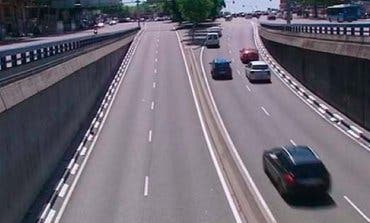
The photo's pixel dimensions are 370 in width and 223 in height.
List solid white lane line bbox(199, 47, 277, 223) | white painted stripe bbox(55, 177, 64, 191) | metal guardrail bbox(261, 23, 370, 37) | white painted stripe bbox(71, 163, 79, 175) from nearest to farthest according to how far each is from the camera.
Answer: solid white lane line bbox(199, 47, 277, 223)
white painted stripe bbox(55, 177, 64, 191)
white painted stripe bbox(71, 163, 79, 175)
metal guardrail bbox(261, 23, 370, 37)

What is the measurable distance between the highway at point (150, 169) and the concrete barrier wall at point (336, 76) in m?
8.65

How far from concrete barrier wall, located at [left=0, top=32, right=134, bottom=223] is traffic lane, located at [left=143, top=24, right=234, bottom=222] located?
4.40 m

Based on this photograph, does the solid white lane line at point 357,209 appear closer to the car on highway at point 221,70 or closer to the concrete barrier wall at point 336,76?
the concrete barrier wall at point 336,76

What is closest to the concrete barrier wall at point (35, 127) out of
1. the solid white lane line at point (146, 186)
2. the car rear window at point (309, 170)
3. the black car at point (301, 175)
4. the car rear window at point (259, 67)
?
the solid white lane line at point (146, 186)

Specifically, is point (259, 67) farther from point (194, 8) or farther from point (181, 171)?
point (194, 8)

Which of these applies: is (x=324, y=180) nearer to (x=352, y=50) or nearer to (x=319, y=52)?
(x=352, y=50)

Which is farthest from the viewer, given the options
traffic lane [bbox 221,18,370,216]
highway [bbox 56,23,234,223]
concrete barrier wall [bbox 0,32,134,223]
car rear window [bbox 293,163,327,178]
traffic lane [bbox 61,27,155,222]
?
traffic lane [bbox 221,18,370,216]

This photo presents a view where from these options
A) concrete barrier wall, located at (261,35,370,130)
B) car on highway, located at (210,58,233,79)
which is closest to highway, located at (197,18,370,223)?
car on highway, located at (210,58,233,79)

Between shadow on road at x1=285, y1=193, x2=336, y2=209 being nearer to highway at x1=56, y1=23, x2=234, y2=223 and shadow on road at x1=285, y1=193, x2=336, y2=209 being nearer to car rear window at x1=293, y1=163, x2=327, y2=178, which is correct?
car rear window at x1=293, y1=163, x2=327, y2=178

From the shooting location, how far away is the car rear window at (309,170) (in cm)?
2428

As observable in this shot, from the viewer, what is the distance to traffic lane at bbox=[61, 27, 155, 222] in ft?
81.4

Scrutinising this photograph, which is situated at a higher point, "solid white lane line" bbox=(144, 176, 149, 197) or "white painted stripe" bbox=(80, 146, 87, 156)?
"solid white lane line" bbox=(144, 176, 149, 197)

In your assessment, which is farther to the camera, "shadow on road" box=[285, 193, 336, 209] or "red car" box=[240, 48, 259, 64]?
"red car" box=[240, 48, 259, 64]

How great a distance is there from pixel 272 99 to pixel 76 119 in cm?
1562
